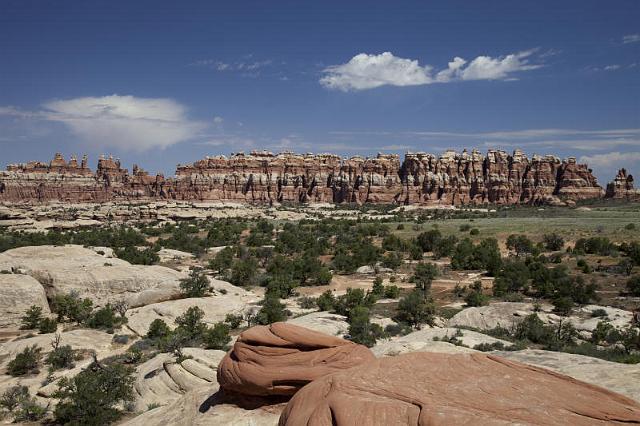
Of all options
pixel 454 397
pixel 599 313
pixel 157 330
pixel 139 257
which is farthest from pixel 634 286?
pixel 139 257

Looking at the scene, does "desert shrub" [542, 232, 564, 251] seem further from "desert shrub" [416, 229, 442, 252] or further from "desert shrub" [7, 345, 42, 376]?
"desert shrub" [7, 345, 42, 376]

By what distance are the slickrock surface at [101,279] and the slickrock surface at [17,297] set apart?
1146 millimetres

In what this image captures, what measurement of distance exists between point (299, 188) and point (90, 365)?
107627 millimetres

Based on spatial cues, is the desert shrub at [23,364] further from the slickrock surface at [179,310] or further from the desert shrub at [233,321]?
the desert shrub at [233,321]

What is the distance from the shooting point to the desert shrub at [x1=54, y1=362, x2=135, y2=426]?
1130 centimetres

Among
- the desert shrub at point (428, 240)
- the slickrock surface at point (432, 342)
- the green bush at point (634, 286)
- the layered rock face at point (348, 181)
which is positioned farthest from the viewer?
the layered rock face at point (348, 181)

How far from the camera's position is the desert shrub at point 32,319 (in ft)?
64.5

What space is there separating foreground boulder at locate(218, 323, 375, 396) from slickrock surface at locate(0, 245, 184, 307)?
45.6 feet

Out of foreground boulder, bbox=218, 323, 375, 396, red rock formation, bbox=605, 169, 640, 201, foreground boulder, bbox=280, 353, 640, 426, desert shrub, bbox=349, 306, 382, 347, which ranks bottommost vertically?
desert shrub, bbox=349, 306, 382, 347

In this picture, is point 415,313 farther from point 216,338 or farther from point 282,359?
point 282,359

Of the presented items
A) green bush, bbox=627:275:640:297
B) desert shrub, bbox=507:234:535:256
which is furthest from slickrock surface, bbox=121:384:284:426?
→ desert shrub, bbox=507:234:535:256

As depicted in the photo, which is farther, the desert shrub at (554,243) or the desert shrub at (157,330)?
the desert shrub at (554,243)

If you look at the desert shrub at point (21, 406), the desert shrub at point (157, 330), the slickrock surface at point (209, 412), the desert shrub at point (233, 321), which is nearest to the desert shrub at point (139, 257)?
the desert shrub at point (157, 330)

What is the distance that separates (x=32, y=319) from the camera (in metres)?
19.7
